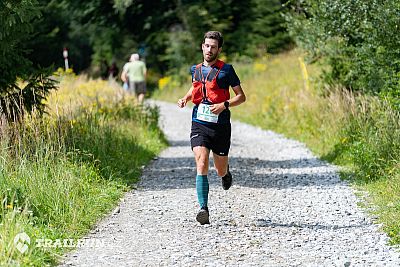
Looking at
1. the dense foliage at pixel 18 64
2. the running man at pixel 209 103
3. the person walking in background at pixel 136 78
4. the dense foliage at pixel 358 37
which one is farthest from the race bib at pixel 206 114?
the person walking in background at pixel 136 78

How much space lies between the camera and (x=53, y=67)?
1249 cm

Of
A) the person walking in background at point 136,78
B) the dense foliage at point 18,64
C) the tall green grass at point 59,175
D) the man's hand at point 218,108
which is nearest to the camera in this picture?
the tall green grass at point 59,175

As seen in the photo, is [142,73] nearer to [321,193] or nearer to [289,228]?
[321,193]

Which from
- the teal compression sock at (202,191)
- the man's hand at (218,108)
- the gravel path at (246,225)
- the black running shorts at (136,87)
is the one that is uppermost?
the man's hand at (218,108)

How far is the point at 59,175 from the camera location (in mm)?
10023

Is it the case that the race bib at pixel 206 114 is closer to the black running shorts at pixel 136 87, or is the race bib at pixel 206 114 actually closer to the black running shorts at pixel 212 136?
the black running shorts at pixel 212 136

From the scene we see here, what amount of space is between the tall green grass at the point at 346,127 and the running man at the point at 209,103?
1936mm

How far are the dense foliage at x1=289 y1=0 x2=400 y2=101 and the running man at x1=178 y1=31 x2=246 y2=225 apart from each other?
3.65 metres

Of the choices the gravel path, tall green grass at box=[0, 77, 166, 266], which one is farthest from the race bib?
tall green grass at box=[0, 77, 166, 266]

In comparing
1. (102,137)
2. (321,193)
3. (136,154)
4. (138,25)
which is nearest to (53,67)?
(102,137)

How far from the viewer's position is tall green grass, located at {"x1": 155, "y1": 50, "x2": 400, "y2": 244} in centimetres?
1084

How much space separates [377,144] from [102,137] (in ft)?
13.3

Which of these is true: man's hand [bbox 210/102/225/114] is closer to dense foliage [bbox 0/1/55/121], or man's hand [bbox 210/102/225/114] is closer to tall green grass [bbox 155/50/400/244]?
tall green grass [bbox 155/50/400/244]

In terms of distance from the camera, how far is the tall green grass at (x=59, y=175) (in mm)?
8027
